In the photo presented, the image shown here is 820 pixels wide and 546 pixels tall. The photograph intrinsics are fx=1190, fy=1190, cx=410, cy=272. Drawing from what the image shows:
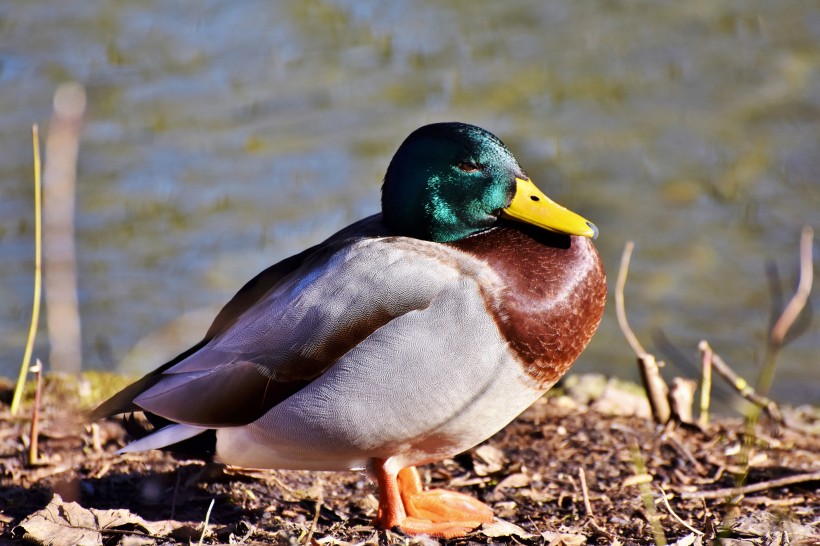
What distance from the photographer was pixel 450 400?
3.54 metres

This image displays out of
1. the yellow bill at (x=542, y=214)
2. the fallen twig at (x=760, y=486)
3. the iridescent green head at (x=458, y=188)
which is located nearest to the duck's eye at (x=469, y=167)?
the iridescent green head at (x=458, y=188)

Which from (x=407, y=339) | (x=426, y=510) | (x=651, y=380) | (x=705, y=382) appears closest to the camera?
(x=407, y=339)

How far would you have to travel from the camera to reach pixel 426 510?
3955mm

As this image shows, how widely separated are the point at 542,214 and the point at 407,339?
653 mm

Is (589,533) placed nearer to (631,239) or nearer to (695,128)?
(631,239)

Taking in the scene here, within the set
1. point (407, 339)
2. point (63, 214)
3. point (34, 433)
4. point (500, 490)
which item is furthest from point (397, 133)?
point (63, 214)

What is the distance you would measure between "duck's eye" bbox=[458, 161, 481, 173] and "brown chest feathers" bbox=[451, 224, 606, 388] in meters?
0.21

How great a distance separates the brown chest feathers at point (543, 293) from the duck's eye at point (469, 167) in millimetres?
213

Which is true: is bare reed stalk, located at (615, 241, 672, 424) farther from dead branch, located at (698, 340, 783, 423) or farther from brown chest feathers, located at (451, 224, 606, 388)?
brown chest feathers, located at (451, 224, 606, 388)

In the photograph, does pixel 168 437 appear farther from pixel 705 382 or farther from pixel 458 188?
pixel 705 382

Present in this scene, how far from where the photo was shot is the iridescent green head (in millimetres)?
3848

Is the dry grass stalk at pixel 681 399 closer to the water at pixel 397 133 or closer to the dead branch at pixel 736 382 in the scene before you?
the dead branch at pixel 736 382

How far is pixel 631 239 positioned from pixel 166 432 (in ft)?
15.6

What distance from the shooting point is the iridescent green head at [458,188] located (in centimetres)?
385
